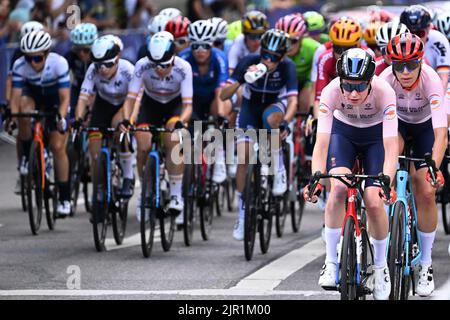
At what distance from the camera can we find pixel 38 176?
14.2 meters

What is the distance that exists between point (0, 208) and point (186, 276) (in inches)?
204

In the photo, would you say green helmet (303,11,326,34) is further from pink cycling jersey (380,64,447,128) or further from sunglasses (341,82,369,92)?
sunglasses (341,82,369,92)

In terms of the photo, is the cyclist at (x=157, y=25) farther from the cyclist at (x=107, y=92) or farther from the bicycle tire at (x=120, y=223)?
the bicycle tire at (x=120, y=223)

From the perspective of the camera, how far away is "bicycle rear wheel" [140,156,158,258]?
12625 millimetres

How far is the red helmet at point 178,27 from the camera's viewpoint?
16.0 m

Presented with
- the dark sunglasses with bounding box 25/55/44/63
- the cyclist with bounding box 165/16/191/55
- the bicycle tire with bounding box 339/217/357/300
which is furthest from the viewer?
the cyclist with bounding box 165/16/191/55

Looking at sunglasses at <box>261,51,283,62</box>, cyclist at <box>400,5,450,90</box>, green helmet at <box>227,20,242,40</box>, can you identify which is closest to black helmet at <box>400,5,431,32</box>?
cyclist at <box>400,5,450,90</box>

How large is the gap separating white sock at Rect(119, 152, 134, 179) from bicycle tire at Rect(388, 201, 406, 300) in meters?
4.49

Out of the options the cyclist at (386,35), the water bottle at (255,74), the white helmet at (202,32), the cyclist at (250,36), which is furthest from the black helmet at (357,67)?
the cyclist at (250,36)

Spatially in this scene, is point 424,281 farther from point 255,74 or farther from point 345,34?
point 345,34

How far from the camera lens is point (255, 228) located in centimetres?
1281

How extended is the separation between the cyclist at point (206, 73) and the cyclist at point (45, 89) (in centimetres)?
133

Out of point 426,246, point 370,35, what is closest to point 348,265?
point 426,246

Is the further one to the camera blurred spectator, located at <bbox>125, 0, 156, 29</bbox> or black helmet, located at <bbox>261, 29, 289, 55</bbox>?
blurred spectator, located at <bbox>125, 0, 156, 29</bbox>
